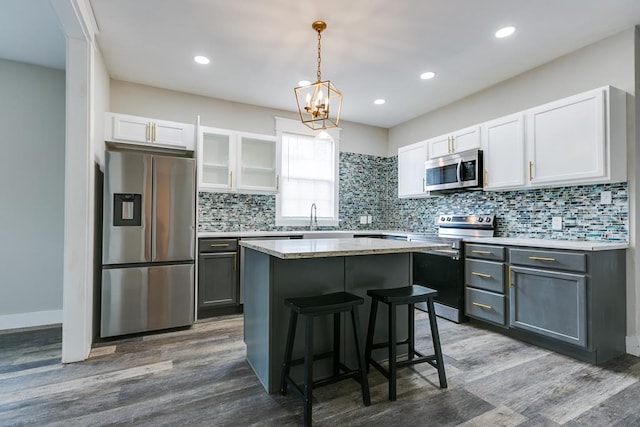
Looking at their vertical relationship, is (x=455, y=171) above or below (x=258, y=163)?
below

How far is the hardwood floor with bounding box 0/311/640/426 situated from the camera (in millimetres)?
1826

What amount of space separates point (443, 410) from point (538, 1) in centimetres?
287

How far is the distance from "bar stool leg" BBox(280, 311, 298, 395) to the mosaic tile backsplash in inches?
103

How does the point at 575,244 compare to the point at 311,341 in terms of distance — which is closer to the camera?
the point at 311,341

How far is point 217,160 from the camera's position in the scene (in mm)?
4141

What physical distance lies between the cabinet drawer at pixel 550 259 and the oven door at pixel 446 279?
0.62m

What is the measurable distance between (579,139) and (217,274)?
371 cm

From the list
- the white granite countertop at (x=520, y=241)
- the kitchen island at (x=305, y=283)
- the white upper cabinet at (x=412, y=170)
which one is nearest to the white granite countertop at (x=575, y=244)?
the white granite countertop at (x=520, y=241)

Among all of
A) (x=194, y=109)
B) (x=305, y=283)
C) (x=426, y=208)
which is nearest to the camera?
(x=305, y=283)

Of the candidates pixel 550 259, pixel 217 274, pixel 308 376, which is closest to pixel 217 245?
pixel 217 274

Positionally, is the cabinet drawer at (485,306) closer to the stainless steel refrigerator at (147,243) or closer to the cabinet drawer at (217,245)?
the cabinet drawer at (217,245)

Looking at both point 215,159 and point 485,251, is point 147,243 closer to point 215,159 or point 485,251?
point 215,159

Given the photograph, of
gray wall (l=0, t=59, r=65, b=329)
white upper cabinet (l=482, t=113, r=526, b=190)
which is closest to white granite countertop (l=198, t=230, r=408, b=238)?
white upper cabinet (l=482, t=113, r=526, b=190)

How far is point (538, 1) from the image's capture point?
239 cm
